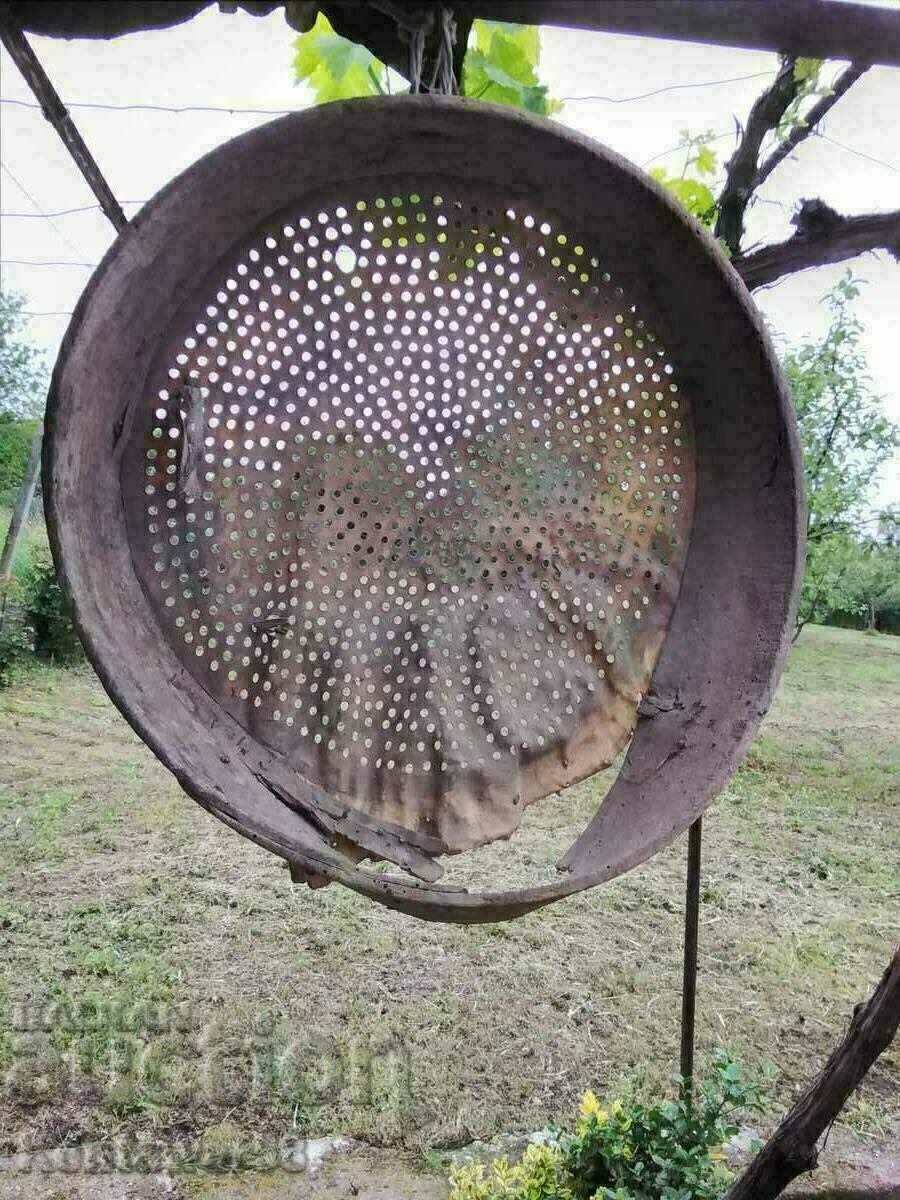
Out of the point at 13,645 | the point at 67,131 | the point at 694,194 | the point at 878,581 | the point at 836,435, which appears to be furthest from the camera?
the point at 878,581

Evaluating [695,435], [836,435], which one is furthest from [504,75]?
[836,435]

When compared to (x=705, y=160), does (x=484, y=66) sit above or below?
below

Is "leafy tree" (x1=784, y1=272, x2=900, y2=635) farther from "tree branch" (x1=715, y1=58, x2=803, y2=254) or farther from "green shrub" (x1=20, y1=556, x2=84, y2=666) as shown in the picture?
"green shrub" (x1=20, y1=556, x2=84, y2=666)

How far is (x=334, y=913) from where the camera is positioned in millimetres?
1972

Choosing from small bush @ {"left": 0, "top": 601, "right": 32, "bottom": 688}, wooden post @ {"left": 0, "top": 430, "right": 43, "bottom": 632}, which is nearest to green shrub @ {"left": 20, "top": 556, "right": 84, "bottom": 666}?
small bush @ {"left": 0, "top": 601, "right": 32, "bottom": 688}

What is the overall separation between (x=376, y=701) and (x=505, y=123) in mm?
482

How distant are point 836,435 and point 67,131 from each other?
2922 millimetres

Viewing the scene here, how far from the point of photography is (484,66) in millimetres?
1035

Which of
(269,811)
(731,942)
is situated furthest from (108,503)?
(731,942)

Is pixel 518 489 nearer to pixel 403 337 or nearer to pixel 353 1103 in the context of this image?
pixel 403 337

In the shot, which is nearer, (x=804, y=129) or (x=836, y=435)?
(x=804, y=129)

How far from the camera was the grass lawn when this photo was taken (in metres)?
1.43

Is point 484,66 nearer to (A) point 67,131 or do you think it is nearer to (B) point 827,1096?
(A) point 67,131

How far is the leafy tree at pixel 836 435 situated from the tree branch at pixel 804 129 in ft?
4.26
